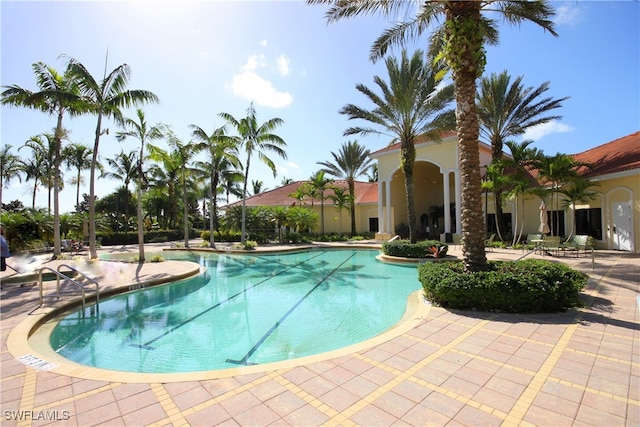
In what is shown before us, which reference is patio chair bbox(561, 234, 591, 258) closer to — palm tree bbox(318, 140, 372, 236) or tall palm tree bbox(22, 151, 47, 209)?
palm tree bbox(318, 140, 372, 236)

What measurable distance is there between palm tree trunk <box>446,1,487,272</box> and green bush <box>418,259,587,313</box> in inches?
37.1

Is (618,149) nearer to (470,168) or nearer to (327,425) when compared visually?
(470,168)

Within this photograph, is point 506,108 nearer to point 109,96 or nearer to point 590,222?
point 590,222

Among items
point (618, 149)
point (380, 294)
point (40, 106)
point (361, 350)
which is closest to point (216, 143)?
point (40, 106)

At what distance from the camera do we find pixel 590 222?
1842 cm

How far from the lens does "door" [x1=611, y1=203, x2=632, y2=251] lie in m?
15.9

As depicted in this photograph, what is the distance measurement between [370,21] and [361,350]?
10.7 m

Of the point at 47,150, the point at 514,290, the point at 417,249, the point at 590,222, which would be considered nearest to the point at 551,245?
the point at 590,222

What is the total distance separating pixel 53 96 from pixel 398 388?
53.2 ft

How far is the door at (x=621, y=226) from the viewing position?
1591 centimetres

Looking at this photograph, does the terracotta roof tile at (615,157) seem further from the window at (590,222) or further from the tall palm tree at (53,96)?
the tall palm tree at (53,96)

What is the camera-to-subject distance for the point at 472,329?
539 cm

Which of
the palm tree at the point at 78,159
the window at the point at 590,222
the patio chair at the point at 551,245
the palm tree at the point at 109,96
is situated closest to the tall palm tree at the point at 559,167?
the window at the point at 590,222

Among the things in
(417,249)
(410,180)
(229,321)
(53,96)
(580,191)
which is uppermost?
(53,96)
